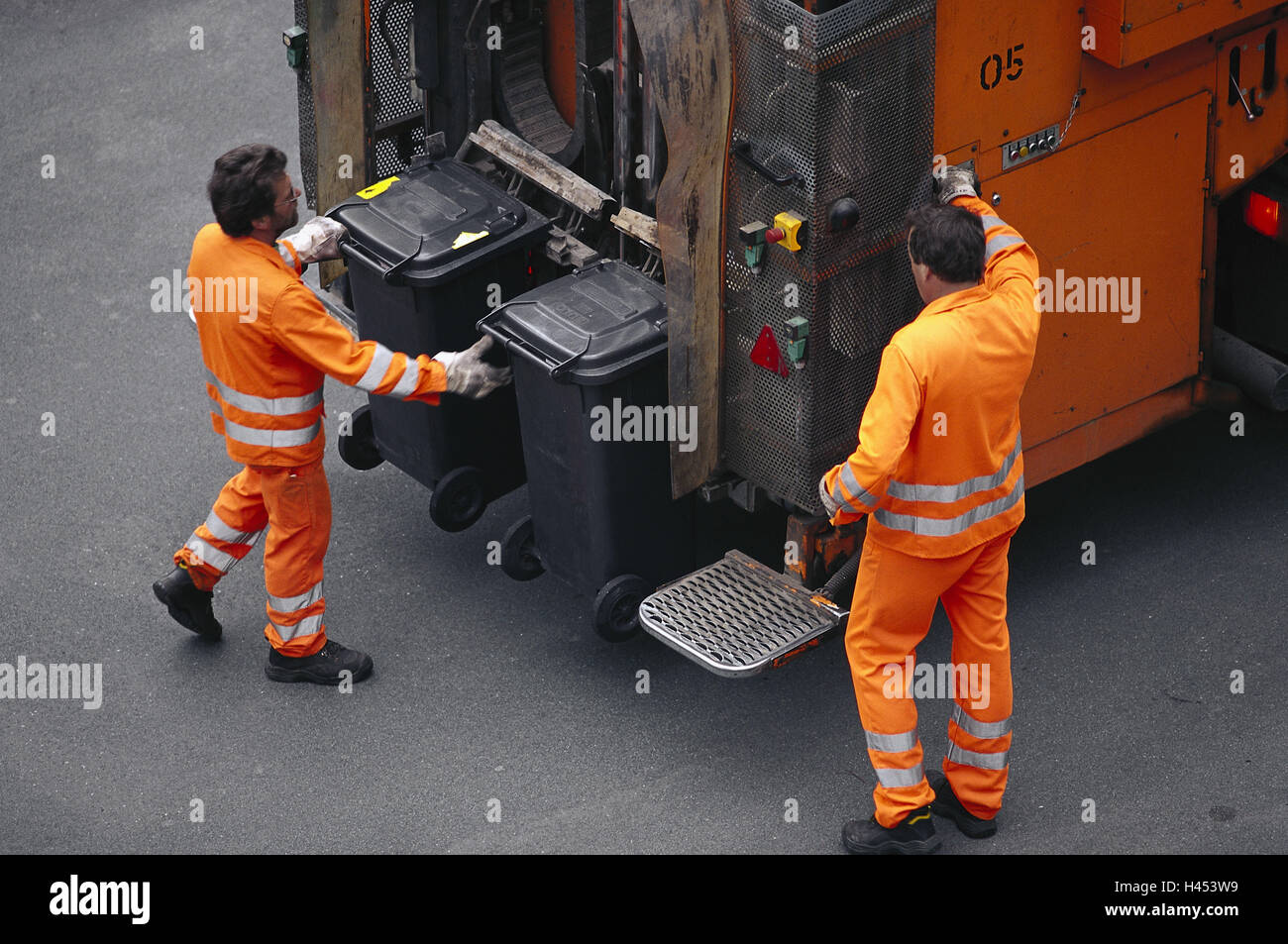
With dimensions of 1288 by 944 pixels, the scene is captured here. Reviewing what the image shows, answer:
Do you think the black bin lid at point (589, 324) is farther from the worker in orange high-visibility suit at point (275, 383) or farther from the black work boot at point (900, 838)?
the black work boot at point (900, 838)

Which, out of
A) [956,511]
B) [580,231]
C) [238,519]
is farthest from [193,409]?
[956,511]

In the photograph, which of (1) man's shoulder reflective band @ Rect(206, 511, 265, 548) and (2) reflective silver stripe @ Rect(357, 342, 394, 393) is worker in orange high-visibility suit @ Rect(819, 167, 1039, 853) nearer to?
(2) reflective silver stripe @ Rect(357, 342, 394, 393)

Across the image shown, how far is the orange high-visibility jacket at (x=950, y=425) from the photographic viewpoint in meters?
4.44

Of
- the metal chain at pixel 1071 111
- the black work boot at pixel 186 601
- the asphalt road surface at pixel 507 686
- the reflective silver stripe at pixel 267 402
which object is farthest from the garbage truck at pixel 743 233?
the black work boot at pixel 186 601

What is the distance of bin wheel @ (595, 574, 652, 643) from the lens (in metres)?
5.46

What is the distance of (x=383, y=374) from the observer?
522 cm

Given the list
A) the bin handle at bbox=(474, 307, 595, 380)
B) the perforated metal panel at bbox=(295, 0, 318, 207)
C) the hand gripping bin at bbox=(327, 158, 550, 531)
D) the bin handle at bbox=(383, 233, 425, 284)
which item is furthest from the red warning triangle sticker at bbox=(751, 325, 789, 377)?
the perforated metal panel at bbox=(295, 0, 318, 207)

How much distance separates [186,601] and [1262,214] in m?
3.31

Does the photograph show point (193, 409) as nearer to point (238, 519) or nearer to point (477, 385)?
point (238, 519)

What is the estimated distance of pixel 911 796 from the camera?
16.0 ft

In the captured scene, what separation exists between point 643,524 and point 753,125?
116cm

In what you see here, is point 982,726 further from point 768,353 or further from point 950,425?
point 768,353

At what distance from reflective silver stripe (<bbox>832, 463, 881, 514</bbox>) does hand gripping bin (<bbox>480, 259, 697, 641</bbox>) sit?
0.82 m
